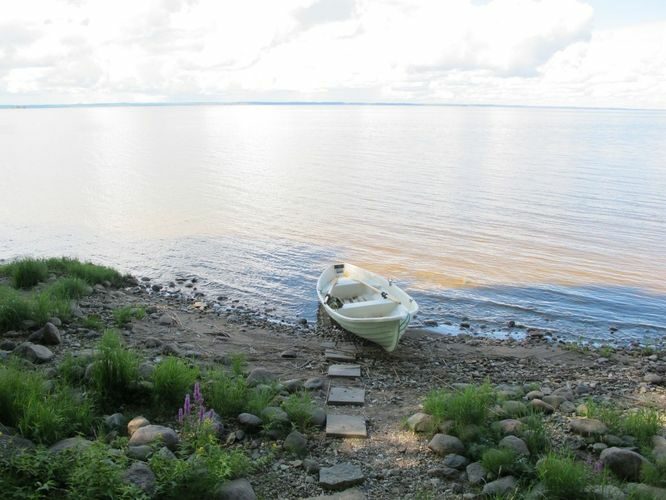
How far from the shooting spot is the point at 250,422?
6.90 metres

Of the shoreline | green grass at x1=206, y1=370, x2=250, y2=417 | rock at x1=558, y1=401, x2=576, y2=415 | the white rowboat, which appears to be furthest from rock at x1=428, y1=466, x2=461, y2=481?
the white rowboat

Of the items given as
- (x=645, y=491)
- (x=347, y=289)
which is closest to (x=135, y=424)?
(x=645, y=491)

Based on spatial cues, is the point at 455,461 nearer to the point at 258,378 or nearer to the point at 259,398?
the point at 259,398

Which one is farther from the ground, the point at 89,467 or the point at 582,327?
the point at 89,467

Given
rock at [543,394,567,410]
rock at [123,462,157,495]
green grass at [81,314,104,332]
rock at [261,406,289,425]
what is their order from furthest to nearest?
green grass at [81,314,104,332] → rock at [543,394,567,410] → rock at [261,406,289,425] → rock at [123,462,157,495]

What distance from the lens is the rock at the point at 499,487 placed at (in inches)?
224

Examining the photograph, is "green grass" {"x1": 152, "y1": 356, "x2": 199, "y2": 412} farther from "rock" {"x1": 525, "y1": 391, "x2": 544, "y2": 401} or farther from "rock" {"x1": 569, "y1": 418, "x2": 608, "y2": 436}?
"rock" {"x1": 525, "y1": 391, "x2": 544, "y2": 401}

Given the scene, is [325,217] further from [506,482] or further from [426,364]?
[506,482]

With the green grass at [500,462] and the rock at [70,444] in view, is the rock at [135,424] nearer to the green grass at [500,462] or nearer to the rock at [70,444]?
the rock at [70,444]

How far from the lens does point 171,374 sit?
7.29m

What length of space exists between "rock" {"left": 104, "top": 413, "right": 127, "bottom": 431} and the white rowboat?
6.23m

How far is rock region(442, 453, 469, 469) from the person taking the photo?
6.32 meters

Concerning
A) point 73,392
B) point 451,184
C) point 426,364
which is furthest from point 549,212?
point 73,392

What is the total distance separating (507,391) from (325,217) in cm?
1999
